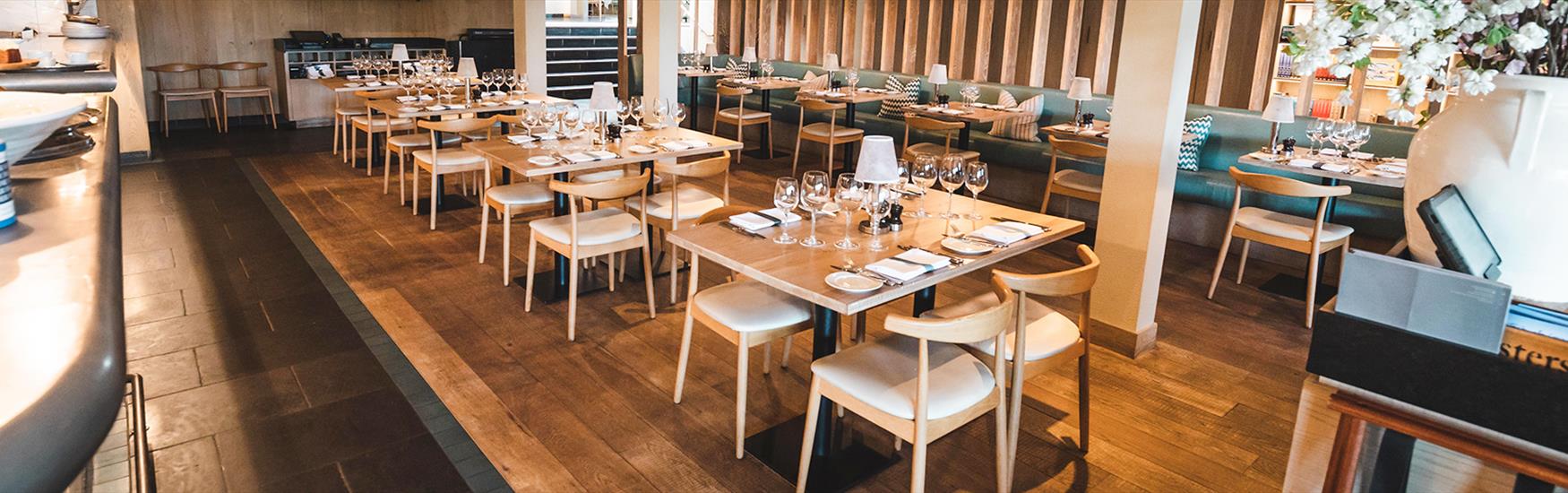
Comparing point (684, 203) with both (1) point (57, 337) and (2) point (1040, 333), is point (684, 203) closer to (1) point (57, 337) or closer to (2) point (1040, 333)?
(2) point (1040, 333)

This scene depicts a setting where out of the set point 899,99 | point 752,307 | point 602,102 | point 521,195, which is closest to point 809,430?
point 752,307

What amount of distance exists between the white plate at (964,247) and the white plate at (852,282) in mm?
435

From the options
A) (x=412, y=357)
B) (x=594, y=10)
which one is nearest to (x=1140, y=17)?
(x=412, y=357)

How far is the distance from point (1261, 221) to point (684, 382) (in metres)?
3.31

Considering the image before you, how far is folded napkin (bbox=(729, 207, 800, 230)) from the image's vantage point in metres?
3.28

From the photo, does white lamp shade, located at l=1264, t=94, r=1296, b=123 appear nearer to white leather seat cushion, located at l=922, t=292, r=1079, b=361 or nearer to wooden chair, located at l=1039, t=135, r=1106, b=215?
wooden chair, located at l=1039, t=135, r=1106, b=215

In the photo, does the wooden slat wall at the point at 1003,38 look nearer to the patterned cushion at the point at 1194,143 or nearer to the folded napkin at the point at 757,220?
the patterned cushion at the point at 1194,143

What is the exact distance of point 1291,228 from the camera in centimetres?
488

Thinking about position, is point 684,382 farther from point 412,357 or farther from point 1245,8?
point 1245,8

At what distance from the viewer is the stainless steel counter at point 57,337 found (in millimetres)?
768

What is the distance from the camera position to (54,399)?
80 cm

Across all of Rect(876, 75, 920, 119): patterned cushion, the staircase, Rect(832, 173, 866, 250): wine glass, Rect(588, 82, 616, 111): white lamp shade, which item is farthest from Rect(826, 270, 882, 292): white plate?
the staircase

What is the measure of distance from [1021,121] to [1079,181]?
1904mm

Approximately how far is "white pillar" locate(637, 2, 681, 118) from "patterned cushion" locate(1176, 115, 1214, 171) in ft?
12.3
